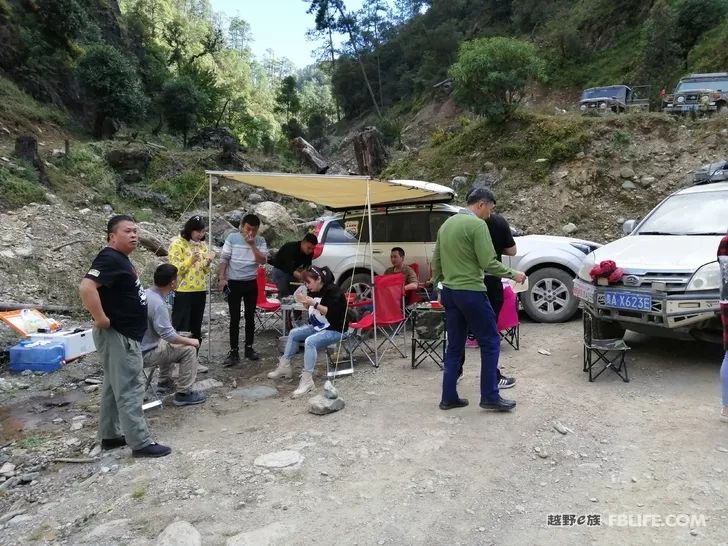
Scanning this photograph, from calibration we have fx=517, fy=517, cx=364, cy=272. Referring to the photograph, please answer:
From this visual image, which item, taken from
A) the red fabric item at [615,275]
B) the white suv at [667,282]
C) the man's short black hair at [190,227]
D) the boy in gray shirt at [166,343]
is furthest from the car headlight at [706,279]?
the man's short black hair at [190,227]

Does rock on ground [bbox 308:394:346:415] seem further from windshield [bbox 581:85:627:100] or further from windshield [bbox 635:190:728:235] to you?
windshield [bbox 581:85:627:100]

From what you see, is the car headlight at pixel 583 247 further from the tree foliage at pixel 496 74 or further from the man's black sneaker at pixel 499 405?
the tree foliage at pixel 496 74

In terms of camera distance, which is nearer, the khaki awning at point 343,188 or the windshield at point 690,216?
the windshield at point 690,216

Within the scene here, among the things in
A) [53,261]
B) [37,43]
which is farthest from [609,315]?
[37,43]

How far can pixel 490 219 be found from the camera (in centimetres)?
436

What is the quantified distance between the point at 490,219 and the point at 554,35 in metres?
28.9

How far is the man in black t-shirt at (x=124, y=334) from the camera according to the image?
3482mm

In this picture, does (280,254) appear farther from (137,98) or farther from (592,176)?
(137,98)

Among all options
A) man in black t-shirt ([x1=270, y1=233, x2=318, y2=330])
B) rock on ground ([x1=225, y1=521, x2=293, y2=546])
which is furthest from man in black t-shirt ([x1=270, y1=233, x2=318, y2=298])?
rock on ground ([x1=225, y1=521, x2=293, y2=546])

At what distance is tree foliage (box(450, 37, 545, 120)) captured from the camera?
12.8 metres

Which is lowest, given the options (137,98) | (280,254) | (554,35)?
(280,254)

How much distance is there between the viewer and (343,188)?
5777 mm

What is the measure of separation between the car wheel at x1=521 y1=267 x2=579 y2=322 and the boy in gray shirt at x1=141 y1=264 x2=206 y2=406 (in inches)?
161

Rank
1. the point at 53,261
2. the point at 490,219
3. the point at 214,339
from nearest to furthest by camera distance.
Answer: the point at 490,219, the point at 214,339, the point at 53,261
